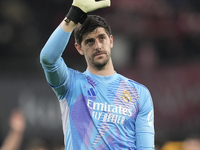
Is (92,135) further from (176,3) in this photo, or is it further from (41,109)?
(176,3)

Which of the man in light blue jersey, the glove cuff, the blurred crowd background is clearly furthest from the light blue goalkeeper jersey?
the blurred crowd background

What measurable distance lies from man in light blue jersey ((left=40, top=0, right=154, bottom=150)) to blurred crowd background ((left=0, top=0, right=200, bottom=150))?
3.60m

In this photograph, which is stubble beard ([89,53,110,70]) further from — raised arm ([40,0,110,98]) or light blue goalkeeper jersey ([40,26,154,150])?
raised arm ([40,0,110,98])

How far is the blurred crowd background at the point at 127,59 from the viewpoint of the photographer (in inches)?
223

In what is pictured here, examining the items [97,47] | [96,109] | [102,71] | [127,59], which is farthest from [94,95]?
[127,59]

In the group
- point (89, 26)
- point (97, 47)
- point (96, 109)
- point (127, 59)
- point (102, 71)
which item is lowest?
point (96, 109)

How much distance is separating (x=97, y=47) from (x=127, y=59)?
4.44 m

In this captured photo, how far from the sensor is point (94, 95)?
2.10 metres

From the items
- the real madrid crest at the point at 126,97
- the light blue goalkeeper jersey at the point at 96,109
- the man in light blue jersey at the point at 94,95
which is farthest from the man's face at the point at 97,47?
the real madrid crest at the point at 126,97

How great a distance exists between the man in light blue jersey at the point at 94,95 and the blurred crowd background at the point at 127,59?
11.8 feet

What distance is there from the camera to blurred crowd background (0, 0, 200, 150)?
5676mm

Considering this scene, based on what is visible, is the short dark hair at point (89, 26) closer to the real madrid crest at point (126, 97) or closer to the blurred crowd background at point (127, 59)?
the real madrid crest at point (126, 97)

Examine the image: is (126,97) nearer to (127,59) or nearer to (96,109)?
(96,109)

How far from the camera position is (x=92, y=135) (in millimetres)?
1953
